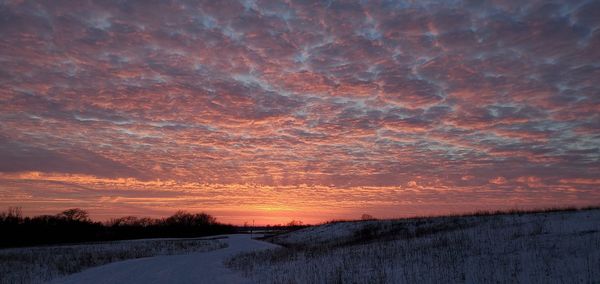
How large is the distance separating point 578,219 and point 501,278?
1383cm

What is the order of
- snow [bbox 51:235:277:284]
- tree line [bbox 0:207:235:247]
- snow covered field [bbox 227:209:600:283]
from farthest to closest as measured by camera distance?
1. tree line [bbox 0:207:235:247]
2. snow [bbox 51:235:277:284]
3. snow covered field [bbox 227:209:600:283]

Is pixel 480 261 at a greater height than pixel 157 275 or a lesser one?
greater

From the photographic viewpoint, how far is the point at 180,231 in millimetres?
95125

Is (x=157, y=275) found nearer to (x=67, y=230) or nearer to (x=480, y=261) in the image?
(x=480, y=261)

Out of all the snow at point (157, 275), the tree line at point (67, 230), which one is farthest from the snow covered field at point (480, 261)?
the tree line at point (67, 230)

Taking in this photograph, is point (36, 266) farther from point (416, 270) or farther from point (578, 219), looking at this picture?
point (578, 219)

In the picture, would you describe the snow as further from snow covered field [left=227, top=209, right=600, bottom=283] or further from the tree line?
the tree line

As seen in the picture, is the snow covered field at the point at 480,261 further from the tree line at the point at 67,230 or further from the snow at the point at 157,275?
the tree line at the point at 67,230

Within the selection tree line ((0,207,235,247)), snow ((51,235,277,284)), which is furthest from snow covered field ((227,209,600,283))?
tree line ((0,207,235,247))

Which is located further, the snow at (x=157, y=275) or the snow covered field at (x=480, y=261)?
the snow at (x=157, y=275)

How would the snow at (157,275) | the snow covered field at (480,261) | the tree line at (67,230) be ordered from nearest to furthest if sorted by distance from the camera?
the snow covered field at (480,261), the snow at (157,275), the tree line at (67,230)

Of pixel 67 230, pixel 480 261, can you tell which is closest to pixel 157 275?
pixel 480 261

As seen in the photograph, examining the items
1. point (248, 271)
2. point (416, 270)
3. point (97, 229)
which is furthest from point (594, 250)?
point (97, 229)

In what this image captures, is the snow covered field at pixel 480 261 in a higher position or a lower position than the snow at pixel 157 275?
higher
